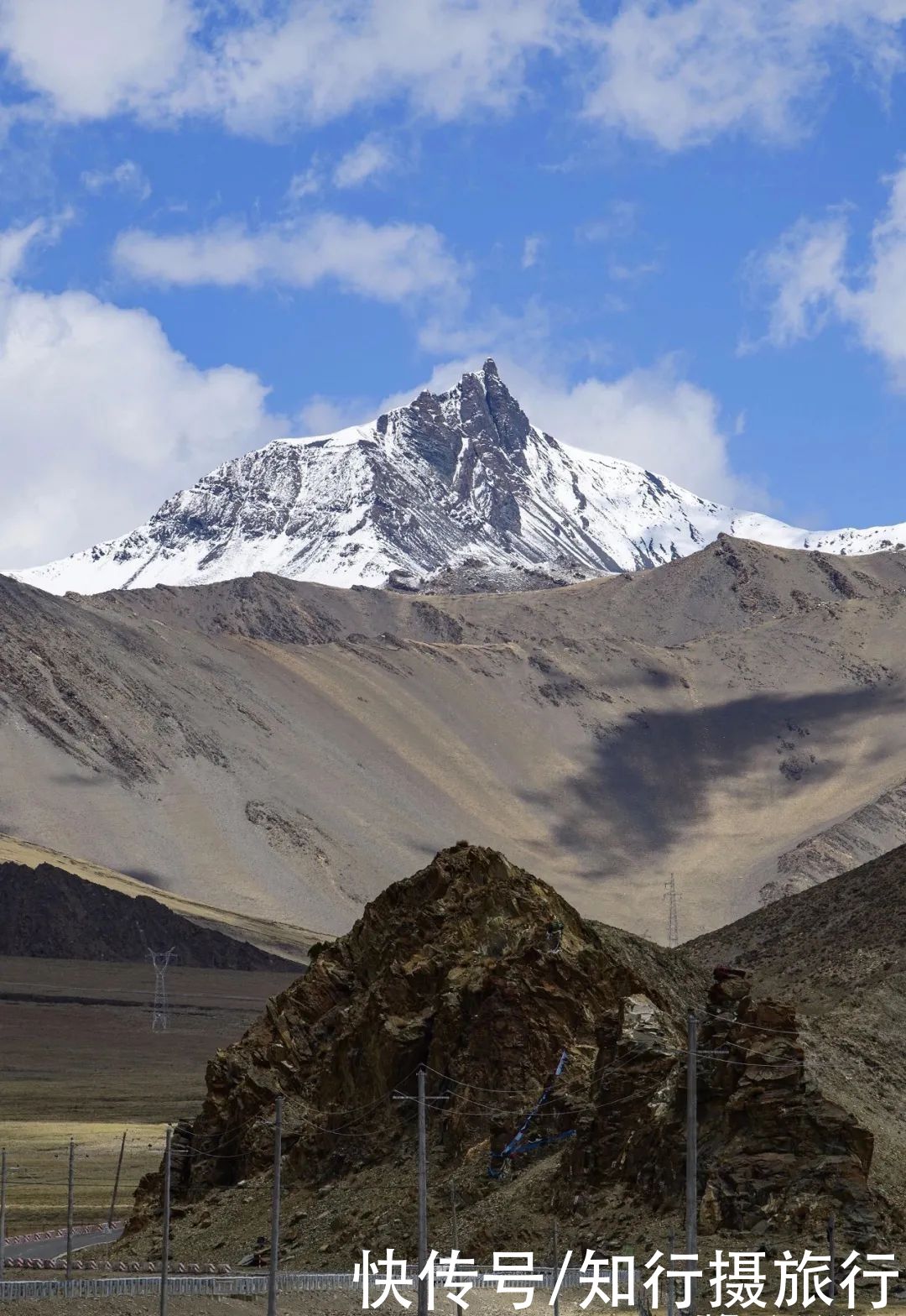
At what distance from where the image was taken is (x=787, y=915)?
103875mm

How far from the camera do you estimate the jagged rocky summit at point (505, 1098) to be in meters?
52.2

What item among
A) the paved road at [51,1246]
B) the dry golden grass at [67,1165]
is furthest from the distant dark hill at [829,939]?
the dry golden grass at [67,1165]

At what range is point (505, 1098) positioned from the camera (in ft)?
207

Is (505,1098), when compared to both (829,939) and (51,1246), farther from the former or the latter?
(829,939)

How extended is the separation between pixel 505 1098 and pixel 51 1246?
867 inches

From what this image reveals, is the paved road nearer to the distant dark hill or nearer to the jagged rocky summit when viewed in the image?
the jagged rocky summit

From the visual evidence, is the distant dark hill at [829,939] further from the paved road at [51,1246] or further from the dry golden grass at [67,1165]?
the dry golden grass at [67,1165]

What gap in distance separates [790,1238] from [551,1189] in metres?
8.91

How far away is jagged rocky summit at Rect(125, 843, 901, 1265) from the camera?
52.2 meters

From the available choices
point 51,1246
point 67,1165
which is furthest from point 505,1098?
point 67,1165

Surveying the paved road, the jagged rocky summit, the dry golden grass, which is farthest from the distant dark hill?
the dry golden grass

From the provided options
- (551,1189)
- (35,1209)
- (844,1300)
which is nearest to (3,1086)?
(35,1209)

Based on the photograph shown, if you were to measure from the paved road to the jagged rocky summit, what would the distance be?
4.28 meters

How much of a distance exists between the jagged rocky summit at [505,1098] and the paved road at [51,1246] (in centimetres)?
428
